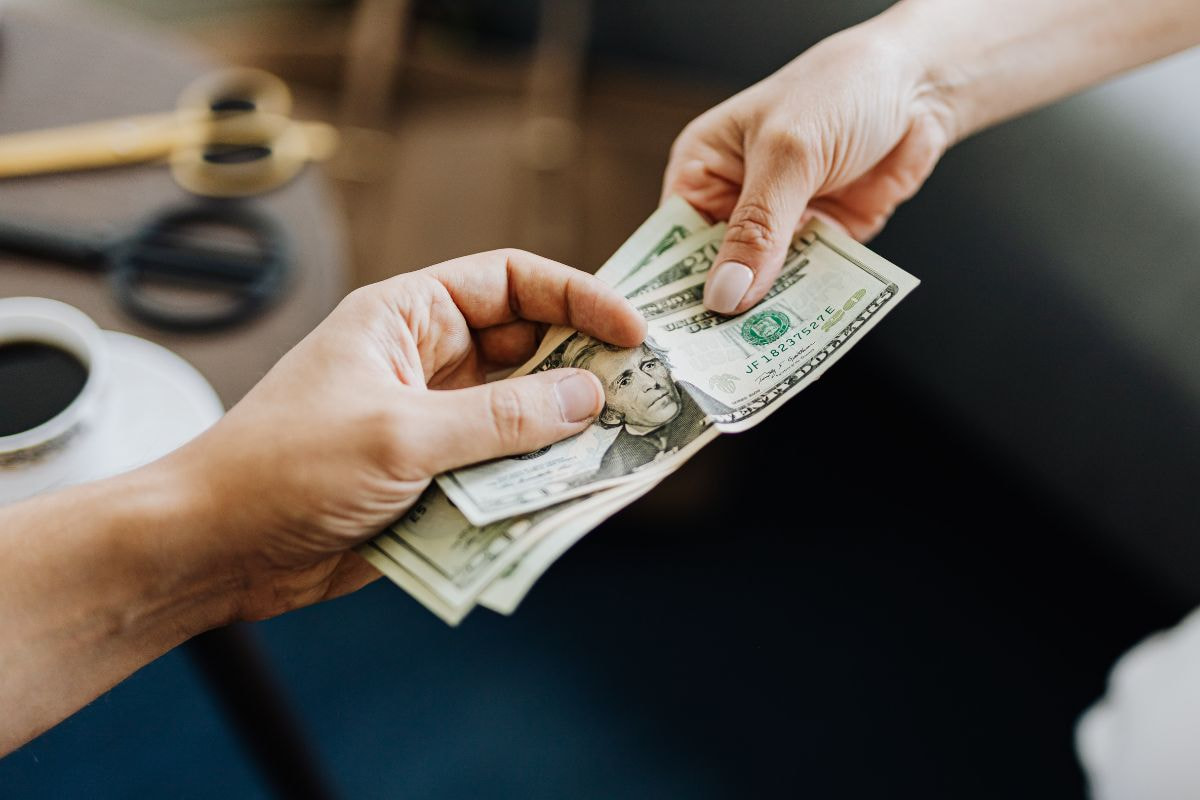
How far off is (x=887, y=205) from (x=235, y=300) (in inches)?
23.0

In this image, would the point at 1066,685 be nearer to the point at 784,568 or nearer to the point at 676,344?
the point at 784,568

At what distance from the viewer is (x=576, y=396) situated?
59cm

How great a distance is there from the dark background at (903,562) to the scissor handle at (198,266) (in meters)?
0.37

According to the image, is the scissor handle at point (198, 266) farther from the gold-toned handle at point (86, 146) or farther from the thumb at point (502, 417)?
the thumb at point (502, 417)

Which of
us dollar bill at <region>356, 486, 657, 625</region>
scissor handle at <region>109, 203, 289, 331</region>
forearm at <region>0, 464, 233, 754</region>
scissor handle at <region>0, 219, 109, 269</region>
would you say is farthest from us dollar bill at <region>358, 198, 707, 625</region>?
scissor handle at <region>0, 219, 109, 269</region>

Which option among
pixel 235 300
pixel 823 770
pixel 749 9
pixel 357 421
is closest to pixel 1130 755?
pixel 823 770

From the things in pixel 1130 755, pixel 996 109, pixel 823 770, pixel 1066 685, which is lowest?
pixel 823 770

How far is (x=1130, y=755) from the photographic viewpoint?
32.9 inches

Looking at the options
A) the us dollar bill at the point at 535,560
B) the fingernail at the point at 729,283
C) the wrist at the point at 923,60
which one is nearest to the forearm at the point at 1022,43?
the wrist at the point at 923,60

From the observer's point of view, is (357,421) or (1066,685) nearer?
(357,421)

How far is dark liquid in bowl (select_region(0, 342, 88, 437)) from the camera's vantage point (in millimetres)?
572

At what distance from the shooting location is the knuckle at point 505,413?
559mm

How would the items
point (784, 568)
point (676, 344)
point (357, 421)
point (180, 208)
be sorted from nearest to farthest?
point (357, 421) → point (676, 344) → point (180, 208) → point (784, 568)

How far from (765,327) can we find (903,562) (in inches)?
30.2
